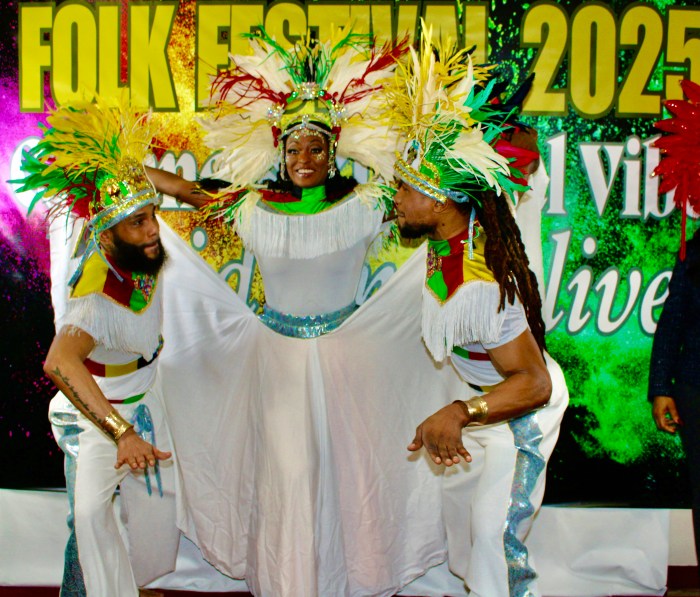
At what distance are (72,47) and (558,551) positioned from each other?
354 centimetres

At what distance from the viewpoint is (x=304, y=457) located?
11.0 ft

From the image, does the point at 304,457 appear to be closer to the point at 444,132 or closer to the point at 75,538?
the point at 75,538

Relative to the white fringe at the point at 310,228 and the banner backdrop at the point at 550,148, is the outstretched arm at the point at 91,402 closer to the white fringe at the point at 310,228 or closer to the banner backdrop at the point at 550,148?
the white fringe at the point at 310,228

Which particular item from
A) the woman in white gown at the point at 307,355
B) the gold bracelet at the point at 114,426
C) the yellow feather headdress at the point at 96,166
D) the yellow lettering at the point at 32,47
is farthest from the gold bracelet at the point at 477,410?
the yellow lettering at the point at 32,47

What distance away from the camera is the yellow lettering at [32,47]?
13.7 feet

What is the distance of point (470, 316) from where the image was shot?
277cm

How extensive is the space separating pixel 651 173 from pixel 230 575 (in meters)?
2.86

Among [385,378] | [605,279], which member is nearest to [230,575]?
[385,378]

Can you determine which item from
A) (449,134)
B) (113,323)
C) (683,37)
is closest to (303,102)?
(449,134)

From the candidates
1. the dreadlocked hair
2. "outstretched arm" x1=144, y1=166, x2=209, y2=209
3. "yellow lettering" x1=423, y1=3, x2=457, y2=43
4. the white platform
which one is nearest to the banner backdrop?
"yellow lettering" x1=423, y1=3, x2=457, y2=43

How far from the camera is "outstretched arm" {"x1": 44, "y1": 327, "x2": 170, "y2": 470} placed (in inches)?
114

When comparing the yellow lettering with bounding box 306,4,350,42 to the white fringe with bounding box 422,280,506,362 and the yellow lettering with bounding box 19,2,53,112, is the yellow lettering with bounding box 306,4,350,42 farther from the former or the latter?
the white fringe with bounding box 422,280,506,362

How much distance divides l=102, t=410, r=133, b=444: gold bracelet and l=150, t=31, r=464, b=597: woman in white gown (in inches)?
26.8

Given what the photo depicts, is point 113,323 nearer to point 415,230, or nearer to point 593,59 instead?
point 415,230
